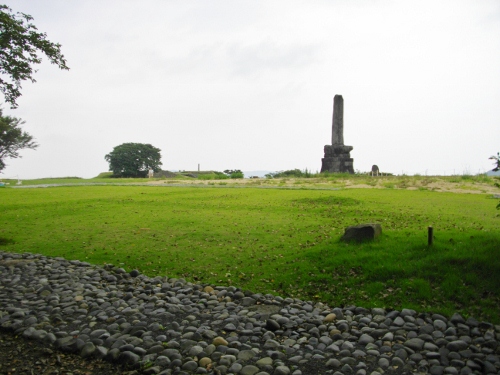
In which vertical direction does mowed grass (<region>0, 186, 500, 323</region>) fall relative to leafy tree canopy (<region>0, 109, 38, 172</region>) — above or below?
below

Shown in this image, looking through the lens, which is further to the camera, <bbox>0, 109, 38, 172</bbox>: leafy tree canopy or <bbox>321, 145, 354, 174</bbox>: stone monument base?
<bbox>0, 109, 38, 172</bbox>: leafy tree canopy

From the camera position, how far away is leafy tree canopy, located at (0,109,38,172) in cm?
4247

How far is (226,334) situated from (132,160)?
1858 inches

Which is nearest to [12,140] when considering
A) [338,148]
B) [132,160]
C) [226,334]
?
[132,160]

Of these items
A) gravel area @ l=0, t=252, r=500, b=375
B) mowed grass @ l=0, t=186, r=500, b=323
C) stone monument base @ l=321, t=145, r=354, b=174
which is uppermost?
stone monument base @ l=321, t=145, r=354, b=174

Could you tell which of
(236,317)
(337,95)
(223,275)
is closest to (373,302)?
(236,317)

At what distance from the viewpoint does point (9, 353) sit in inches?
211

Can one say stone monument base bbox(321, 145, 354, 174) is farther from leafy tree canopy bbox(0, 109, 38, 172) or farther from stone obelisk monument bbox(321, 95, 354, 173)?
leafy tree canopy bbox(0, 109, 38, 172)

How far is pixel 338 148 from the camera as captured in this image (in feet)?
102

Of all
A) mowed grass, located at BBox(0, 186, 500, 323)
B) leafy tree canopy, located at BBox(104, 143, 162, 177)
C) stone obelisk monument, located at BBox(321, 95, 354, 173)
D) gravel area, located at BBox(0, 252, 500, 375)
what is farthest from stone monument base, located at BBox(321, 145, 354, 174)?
leafy tree canopy, located at BBox(104, 143, 162, 177)

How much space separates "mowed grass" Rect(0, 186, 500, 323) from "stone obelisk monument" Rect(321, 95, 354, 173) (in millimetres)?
14112

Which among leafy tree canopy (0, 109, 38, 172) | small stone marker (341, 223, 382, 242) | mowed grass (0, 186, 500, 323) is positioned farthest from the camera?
leafy tree canopy (0, 109, 38, 172)

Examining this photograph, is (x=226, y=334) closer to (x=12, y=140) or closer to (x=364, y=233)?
(x=364, y=233)

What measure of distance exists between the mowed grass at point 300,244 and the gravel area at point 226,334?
506 millimetres
